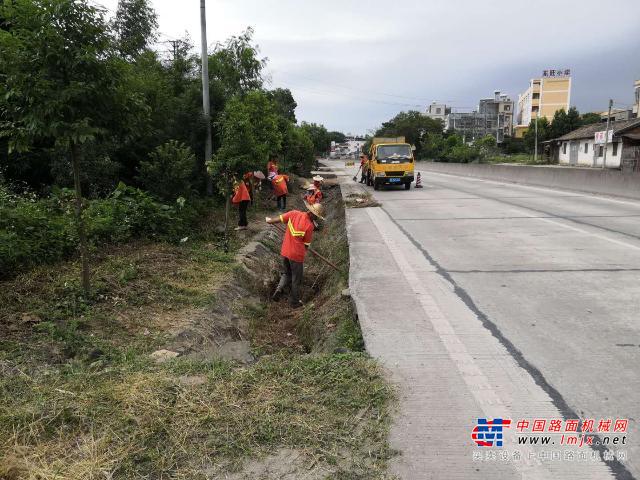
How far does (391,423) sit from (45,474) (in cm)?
199

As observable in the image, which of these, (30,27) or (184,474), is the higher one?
(30,27)

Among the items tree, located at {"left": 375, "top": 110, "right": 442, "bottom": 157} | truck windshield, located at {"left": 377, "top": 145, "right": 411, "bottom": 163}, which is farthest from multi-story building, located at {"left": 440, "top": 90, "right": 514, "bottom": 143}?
truck windshield, located at {"left": 377, "top": 145, "right": 411, "bottom": 163}

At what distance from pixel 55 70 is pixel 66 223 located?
3404 millimetres

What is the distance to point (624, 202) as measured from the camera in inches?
619

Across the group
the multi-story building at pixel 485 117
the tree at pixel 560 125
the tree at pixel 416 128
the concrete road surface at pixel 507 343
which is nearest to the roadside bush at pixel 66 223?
the concrete road surface at pixel 507 343

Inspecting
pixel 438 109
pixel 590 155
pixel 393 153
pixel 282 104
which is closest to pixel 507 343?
pixel 393 153

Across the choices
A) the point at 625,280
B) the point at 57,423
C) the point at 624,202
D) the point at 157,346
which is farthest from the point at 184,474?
the point at 624,202

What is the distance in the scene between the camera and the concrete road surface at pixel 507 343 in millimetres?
2843

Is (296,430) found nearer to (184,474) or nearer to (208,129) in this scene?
(184,474)

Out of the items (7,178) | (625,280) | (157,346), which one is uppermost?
(7,178)

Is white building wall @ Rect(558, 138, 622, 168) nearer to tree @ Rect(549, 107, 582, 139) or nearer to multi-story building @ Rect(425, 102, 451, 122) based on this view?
tree @ Rect(549, 107, 582, 139)

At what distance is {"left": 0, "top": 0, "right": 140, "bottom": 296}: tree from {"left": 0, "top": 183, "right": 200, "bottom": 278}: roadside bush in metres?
1.85

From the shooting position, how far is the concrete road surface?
112 inches

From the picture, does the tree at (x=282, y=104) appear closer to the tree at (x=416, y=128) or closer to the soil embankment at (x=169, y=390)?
the soil embankment at (x=169, y=390)
